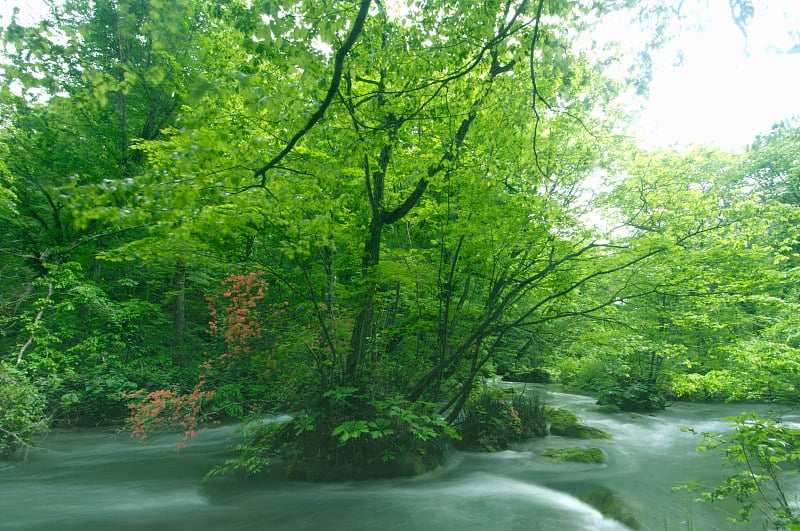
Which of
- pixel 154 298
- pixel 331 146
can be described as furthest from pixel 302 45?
pixel 154 298

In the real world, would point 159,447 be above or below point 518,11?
below

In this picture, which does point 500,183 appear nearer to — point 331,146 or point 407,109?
point 407,109

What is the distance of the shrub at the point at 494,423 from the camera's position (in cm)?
1030

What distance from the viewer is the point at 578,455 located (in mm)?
9617

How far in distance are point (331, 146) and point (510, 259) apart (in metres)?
3.94

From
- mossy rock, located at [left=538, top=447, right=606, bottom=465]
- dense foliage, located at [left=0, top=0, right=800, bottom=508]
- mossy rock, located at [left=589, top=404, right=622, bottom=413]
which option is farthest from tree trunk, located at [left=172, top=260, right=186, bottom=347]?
mossy rock, located at [left=589, top=404, right=622, bottom=413]

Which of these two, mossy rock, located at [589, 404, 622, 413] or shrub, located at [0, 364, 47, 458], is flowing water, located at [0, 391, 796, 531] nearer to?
shrub, located at [0, 364, 47, 458]

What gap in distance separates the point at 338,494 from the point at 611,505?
445 centimetres

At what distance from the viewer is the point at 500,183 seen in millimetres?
7777

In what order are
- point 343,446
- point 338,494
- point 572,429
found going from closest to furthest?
point 338,494 → point 343,446 → point 572,429

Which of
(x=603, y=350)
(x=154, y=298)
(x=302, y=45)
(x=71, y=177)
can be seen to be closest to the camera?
(x=71, y=177)

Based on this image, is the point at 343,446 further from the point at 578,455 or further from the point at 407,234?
the point at 578,455

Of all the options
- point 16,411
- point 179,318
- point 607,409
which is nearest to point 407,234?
point 16,411

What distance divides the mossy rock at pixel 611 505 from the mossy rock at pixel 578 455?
64.3 inches
